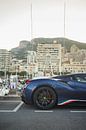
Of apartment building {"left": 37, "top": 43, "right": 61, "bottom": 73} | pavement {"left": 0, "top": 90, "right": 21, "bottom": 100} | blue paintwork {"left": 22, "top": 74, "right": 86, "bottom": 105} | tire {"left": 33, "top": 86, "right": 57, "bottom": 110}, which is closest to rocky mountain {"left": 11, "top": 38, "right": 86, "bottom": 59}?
apartment building {"left": 37, "top": 43, "right": 61, "bottom": 73}

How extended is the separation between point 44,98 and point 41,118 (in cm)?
140

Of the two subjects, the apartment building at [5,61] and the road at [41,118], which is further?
the apartment building at [5,61]

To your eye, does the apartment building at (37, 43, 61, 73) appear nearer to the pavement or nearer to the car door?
the pavement

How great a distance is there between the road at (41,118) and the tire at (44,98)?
145mm

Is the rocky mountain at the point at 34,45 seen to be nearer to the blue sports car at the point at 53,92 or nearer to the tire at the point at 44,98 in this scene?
the blue sports car at the point at 53,92

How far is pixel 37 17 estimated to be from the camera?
13.0 metres

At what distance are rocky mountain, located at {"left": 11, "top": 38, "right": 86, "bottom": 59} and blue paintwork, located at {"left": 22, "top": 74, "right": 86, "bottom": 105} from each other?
14.0ft

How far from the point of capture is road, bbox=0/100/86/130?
17.6ft

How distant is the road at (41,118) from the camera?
538cm

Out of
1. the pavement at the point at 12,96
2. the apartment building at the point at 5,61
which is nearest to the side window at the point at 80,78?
the pavement at the point at 12,96

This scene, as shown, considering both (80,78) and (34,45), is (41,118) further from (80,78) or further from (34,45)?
(34,45)

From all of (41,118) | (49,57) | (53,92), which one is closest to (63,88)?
A: (53,92)

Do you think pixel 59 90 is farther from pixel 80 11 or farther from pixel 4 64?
pixel 80 11

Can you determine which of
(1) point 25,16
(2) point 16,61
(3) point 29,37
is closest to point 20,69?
(2) point 16,61
